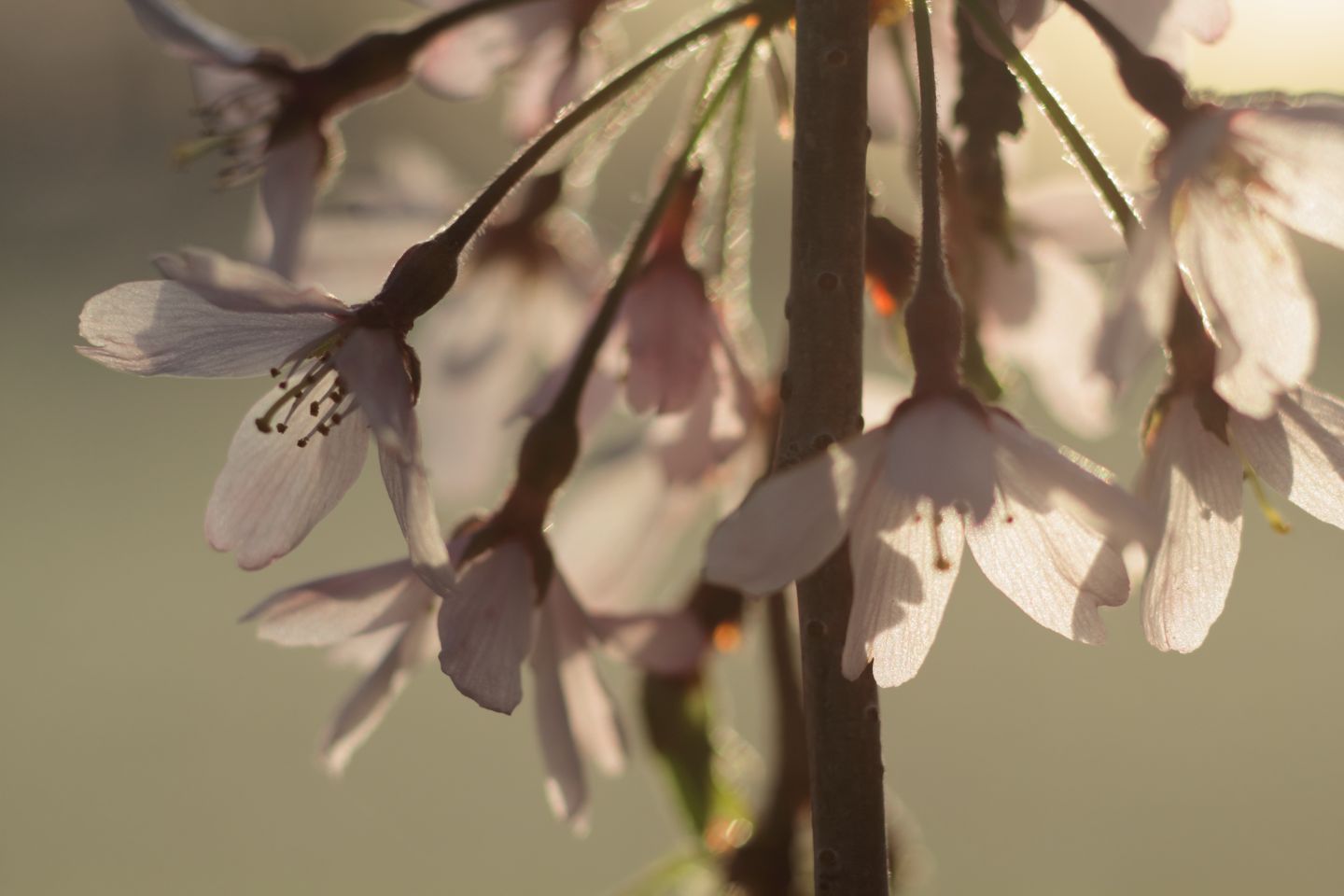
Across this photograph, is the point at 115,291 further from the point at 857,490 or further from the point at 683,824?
the point at 683,824

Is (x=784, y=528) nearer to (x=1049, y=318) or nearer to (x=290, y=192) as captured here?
(x=290, y=192)

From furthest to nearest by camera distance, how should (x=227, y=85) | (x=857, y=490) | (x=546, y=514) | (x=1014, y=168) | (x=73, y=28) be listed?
(x=73, y=28), (x=1014, y=168), (x=227, y=85), (x=546, y=514), (x=857, y=490)

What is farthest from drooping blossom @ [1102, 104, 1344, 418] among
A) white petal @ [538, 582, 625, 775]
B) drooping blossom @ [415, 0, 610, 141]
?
drooping blossom @ [415, 0, 610, 141]

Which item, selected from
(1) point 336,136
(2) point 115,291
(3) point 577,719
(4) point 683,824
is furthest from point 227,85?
(4) point 683,824

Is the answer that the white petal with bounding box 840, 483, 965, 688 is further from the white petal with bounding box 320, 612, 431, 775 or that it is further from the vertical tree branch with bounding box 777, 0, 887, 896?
the white petal with bounding box 320, 612, 431, 775

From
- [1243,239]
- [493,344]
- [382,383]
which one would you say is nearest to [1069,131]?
[1243,239]
